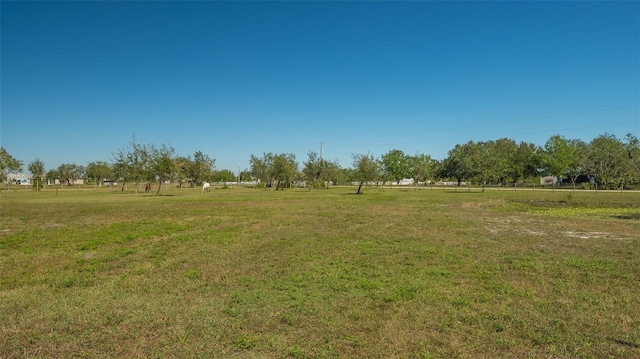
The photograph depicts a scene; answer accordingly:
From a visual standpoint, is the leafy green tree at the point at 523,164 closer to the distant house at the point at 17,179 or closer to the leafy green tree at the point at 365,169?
the leafy green tree at the point at 365,169

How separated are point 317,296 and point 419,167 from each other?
109280 mm

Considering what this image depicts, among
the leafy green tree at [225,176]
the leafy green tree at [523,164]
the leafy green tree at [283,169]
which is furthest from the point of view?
the leafy green tree at [225,176]

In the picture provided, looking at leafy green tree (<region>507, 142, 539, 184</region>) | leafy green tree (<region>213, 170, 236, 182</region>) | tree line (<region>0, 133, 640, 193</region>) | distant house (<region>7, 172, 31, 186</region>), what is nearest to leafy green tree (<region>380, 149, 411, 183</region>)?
tree line (<region>0, 133, 640, 193</region>)

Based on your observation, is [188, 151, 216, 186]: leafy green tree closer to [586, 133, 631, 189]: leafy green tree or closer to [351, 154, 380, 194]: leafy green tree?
[351, 154, 380, 194]: leafy green tree

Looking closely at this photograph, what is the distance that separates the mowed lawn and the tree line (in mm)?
36051

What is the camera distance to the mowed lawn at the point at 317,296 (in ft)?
16.0

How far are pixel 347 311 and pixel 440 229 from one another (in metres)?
10.6

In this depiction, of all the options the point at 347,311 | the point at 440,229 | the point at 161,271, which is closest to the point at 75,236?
the point at 161,271

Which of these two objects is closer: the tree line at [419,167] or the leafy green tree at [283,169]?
the tree line at [419,167]

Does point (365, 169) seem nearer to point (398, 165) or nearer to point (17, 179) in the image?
point (398, 165)

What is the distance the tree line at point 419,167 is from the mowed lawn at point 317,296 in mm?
36051

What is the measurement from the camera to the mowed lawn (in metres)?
4.88

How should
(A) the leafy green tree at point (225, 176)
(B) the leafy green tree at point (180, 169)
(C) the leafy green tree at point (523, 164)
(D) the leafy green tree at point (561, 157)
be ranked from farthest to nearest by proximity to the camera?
(A) the leafy green tree at point (225, 176), (C) the leafy green tree at point (523, 164), (D) the leafy green tree at point (561, 157), (B) the leafy green tree at point (180, 169)

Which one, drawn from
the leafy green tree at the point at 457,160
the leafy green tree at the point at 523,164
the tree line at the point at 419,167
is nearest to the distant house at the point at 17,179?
the tree line at the point at 419,167
